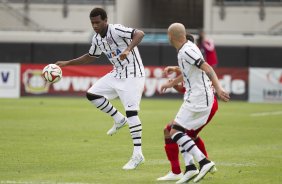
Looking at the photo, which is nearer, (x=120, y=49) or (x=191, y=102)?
(x=191, y=102)

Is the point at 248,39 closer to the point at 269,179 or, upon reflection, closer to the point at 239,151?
the point at 239,151

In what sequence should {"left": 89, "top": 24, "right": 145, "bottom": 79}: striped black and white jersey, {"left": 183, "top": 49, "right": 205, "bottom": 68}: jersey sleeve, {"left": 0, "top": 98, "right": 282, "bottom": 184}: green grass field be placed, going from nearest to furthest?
{"left": 183, "top": 49, "right": 205, "bottom": 68}: jersey sleeve < {"left": 0, "top": 98, "right": 282, "bottom": 184}: green grass field < {"left": 89, "top": 24, "right": 145, "bottom": 79}: striped black and white jersey

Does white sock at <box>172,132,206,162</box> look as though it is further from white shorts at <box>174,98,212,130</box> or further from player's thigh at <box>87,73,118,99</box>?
player's thigh at <box>87,73,118,99</box>

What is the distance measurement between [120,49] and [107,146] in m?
3.13

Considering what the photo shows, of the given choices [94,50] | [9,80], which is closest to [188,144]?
[94,50]

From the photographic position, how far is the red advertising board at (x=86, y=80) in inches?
1225

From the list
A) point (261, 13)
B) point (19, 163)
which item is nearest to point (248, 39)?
point (261, 13)

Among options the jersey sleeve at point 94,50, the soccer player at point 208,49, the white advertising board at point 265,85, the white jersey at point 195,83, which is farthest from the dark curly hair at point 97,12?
the white advertising board at point 265,85

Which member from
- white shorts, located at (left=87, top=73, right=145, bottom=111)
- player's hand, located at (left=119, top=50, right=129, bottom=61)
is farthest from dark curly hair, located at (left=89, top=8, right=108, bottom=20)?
white shorts, located at (left=87, top=73, right=145, bottom=111)

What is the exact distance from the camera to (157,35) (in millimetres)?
40812

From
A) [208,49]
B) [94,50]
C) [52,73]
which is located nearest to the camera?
[94,50]

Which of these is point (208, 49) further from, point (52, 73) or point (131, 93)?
point (131, 93)

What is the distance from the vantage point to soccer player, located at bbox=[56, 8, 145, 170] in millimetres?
12539

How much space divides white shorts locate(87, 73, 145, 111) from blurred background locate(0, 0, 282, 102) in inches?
514
